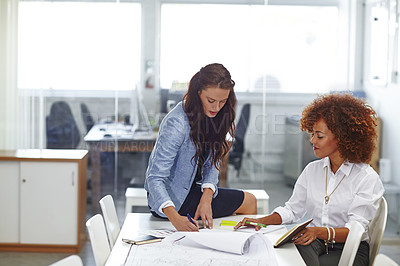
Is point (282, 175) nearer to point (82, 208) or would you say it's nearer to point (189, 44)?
point (189, 44)

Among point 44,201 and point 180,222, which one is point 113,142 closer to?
point 44,201

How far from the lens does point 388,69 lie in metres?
5.10

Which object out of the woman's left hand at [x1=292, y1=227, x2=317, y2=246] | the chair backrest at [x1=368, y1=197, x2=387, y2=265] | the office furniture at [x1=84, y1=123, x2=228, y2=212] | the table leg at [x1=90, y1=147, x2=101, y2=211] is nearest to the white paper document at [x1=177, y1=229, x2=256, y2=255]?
the woman's left hand at [x1=292, y1=227, x2=317, y2=246]

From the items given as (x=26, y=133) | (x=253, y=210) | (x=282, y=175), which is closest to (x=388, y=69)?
(x=282, y=175)

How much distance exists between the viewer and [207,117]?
10.1ft

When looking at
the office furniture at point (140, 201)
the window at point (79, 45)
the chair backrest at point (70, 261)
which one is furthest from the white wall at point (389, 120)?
the chair backrest at point (70, 261)

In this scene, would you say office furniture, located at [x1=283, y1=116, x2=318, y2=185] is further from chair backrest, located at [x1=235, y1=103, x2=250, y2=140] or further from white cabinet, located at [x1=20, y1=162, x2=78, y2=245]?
white cabinet, located at [x1=20, y1=162, x2=78, y2=245]

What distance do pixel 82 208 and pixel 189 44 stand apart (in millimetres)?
1577

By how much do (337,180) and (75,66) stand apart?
2826 mm

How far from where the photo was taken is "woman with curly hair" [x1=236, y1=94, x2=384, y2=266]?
2.79 metres

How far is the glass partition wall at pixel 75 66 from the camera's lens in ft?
16.5

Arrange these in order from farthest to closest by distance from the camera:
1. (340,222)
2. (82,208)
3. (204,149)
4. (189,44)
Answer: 1. (189,44)
2. (82,208)
3. (204,149)
4. (340,222)

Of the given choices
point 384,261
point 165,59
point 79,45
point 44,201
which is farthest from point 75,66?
point 384,261

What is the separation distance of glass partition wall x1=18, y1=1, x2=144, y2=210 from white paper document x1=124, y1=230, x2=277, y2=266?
2714mm
